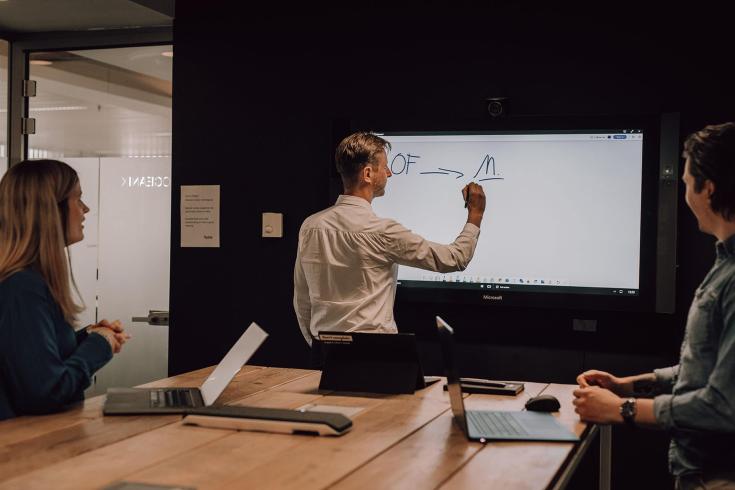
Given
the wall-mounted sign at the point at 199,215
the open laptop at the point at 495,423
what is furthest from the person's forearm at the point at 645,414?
the wall-mounted sign at the point at 199,215

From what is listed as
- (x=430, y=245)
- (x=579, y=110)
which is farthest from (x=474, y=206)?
(x=579, y=110)

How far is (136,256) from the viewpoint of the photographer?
187 inches

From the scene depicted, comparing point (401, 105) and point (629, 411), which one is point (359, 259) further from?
point (629, 411)

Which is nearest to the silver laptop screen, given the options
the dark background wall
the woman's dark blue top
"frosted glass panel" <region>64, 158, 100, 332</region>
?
the woman's dark blue top

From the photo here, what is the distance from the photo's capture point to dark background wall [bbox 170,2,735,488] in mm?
3633

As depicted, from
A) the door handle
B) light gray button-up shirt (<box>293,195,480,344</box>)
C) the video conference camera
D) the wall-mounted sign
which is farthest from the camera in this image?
the door handle

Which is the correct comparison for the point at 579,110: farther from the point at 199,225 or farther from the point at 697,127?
the point at 199,225

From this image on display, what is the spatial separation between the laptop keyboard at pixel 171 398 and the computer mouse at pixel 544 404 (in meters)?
0.95

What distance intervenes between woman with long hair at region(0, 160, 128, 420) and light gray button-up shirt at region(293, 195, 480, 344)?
1014 mm

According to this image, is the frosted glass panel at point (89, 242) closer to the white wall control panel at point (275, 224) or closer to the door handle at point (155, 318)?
the door handle at point (155, 318)

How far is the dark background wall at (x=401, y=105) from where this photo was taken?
11.9 feet

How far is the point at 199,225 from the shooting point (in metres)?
4.43

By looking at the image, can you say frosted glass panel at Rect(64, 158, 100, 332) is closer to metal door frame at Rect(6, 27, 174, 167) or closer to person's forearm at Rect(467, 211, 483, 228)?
metal door frame at Rect(6, 27, 174, 167)

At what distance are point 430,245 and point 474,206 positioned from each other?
0.31 metres
